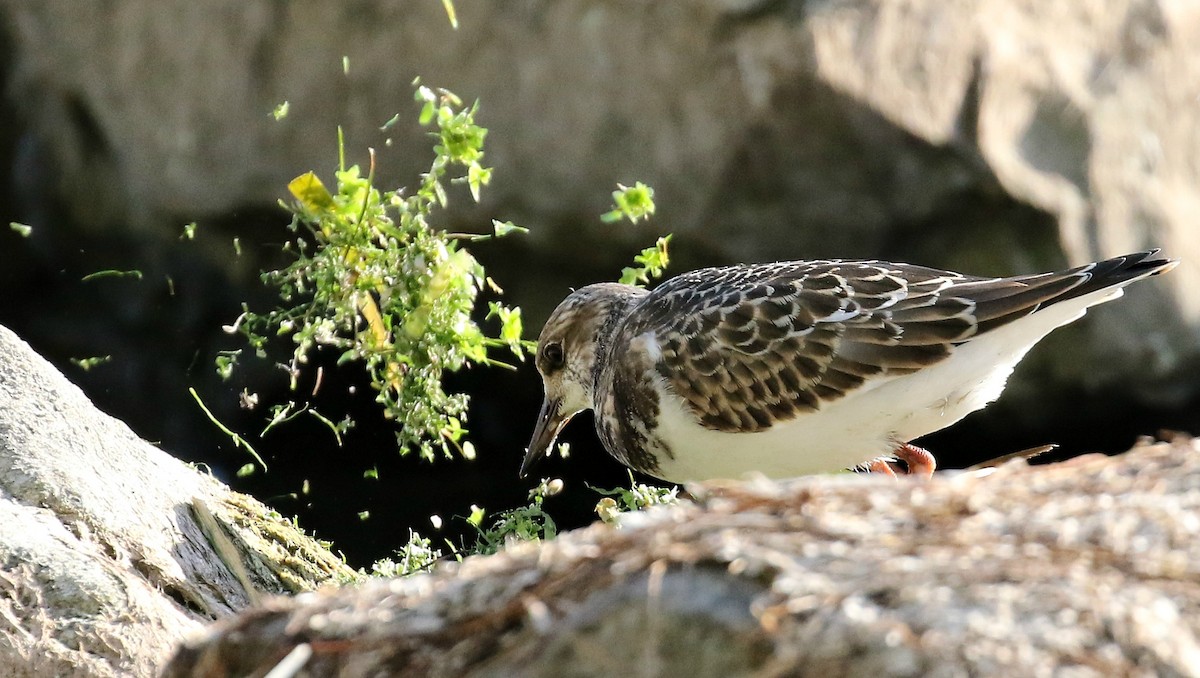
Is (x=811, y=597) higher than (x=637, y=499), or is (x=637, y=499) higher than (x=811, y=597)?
(x=811, y=597)

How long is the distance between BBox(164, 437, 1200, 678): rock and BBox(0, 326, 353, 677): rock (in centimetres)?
101

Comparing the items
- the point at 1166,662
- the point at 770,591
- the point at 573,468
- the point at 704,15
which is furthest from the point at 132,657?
the point at 704,15

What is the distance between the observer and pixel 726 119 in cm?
654

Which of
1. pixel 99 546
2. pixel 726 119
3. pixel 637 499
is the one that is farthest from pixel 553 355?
pixel 726 119

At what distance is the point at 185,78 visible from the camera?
685 centimetres

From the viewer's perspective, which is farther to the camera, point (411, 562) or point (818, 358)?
point (411, 562)

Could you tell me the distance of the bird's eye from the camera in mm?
4805

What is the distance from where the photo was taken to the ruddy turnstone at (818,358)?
3871mm


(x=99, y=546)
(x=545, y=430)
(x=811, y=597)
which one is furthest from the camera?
(x=545, y=430)

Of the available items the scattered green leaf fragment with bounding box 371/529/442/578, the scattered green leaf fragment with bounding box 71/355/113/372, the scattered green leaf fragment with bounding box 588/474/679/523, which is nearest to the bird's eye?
the scattered green leaf fragment with bounding box 588/474/679/523

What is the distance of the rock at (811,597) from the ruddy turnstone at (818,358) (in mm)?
1680

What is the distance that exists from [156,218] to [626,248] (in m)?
2.23

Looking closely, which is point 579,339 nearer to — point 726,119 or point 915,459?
point 915,459

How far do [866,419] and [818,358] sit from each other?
21 cm
